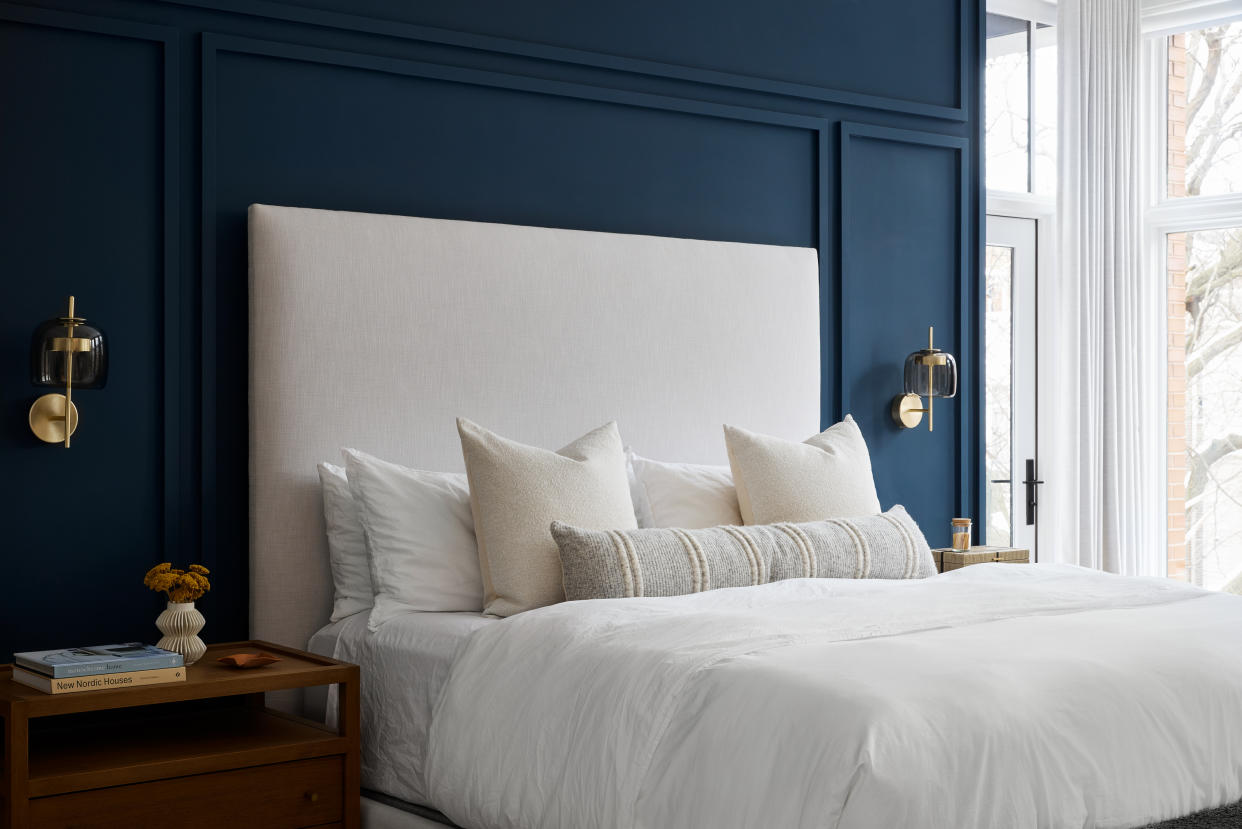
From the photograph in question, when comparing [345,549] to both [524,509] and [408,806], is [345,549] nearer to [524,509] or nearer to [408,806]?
[524,509]

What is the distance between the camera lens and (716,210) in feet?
13.4

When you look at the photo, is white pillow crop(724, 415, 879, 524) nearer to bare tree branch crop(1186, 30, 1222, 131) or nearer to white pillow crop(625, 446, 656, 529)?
white pillow crop(625, 446, 656, 529)

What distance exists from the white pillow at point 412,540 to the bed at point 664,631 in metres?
0.11

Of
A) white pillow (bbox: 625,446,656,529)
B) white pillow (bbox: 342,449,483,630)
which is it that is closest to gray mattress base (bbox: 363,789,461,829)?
white pillow (bbox: 342,449,483,630)

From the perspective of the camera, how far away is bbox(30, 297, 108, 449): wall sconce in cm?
287

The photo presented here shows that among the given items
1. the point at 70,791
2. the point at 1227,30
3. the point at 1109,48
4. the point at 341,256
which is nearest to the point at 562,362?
the point at 341,256

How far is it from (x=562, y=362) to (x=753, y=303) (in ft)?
2.43

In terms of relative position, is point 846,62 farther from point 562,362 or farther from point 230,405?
point 230,405

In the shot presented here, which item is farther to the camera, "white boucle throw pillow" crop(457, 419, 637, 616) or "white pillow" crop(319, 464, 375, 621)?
"white pillow" crop(319, 464, 375, 621)

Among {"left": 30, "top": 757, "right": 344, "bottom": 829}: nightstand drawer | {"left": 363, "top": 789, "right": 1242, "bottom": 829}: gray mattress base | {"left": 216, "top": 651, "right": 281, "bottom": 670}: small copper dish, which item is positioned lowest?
{"left": 30, "top": 757, "right": 344, "bottom": 829}: nightstand drawer

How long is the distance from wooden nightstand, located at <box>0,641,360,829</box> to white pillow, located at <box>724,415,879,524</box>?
1.22 meters

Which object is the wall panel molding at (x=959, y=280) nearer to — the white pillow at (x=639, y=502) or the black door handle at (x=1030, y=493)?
the black door handle at (x=1030, y=493)

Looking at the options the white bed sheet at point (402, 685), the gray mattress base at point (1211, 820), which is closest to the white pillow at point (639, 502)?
the white bed sheet at point (402, 685)

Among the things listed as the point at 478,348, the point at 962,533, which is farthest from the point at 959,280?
the point at 478,348
